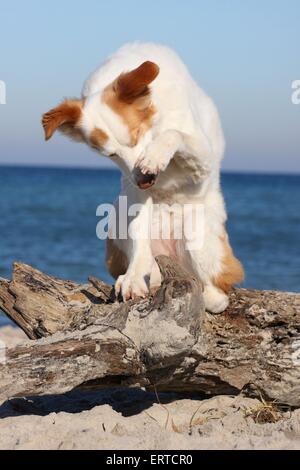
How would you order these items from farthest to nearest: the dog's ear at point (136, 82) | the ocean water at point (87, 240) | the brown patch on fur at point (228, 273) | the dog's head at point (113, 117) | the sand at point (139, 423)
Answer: the ocean water at point (87, 240) → the brown patch on fur at point (228, 273) → the dog's head at point (113, 117) → the dog's ear at point (136, 82) → the sand at point (139, 423)

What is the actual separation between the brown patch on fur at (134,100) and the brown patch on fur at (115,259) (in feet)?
3.32

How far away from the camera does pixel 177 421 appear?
4.87 metres

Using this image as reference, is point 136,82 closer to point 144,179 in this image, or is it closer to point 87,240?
point 144,179

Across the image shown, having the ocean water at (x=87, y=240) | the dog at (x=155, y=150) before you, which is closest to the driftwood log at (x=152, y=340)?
the dog at (x=155, y=150)

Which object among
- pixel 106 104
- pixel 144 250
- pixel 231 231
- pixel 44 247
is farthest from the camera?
pixel 231 231

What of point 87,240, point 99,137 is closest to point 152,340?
point 99,137

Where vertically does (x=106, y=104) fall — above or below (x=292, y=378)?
above

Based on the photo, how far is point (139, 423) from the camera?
4738mm

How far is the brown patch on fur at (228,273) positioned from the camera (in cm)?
546

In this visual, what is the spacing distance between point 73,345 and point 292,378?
56.6 inches

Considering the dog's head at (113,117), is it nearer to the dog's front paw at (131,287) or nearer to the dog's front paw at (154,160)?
the dog's front paw at (154,160)
